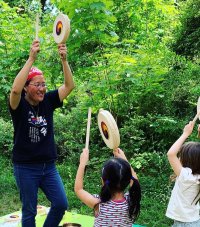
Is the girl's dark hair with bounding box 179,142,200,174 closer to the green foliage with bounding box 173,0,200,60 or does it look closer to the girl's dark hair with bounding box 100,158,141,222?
the girl's dark hair with bounding box 100,158,141,222

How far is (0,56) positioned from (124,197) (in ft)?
12.9

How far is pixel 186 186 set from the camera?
8.28 ft

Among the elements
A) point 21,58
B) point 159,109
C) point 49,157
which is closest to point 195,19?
point 159,109

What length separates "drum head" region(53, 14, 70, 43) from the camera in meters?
2.88

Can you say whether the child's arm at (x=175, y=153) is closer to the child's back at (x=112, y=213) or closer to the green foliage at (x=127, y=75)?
the child's back at (x=112, y=213)

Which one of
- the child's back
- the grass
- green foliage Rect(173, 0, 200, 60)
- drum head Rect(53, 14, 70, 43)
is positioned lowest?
the grass

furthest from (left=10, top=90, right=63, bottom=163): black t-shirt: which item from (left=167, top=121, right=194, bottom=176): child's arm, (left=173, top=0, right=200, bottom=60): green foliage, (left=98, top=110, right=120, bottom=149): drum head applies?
(left=173, top=0, right=200, bottom=60): green foliage

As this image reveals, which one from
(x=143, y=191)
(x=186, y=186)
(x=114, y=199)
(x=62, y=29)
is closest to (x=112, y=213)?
(x=114, y=199)

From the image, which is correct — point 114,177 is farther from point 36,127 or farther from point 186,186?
point 36,127

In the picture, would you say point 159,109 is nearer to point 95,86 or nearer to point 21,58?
point 95,86

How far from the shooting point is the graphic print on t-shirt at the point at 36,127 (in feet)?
9.32

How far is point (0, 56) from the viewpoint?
18.6 feet

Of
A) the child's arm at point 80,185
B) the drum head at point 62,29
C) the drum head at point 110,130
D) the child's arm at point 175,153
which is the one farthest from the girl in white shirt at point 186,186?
the drum head at point 62,29

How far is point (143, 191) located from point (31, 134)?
2352 mm
